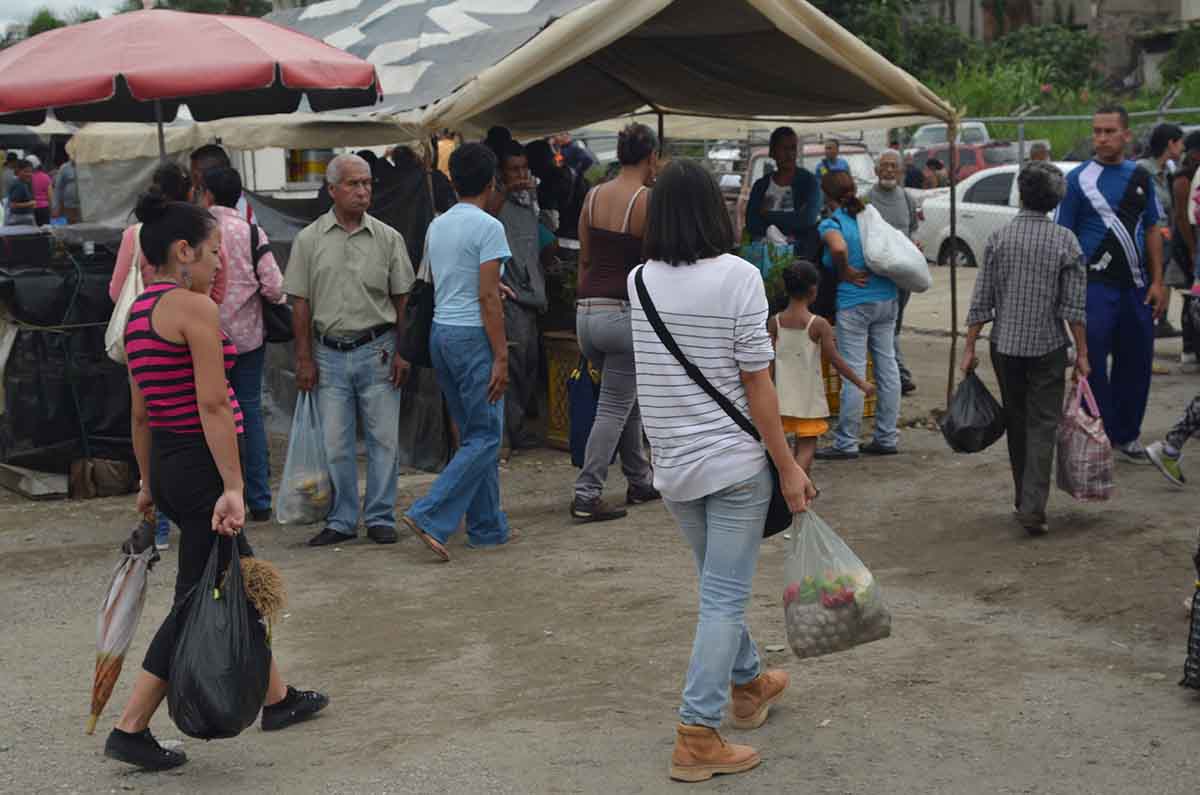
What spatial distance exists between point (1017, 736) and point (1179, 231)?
8304 mm

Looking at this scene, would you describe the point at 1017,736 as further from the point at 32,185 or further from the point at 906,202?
the point at 32,185

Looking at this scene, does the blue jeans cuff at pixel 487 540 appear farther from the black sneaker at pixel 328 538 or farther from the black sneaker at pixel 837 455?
the black sneaker at pixel 837 455

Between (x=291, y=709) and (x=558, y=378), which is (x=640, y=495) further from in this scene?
(x=291, y=709)

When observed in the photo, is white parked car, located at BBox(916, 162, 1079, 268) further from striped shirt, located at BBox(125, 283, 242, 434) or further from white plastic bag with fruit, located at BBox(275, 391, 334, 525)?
striped shirt, located at BBox(125, 283, 242, 434)

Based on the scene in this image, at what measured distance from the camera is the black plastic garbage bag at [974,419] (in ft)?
25.2

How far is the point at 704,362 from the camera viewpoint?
462 centimetres

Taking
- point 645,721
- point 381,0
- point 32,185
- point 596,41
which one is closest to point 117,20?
point 596,41

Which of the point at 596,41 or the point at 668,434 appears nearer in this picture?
the point at 668,434

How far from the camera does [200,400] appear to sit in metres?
4.81

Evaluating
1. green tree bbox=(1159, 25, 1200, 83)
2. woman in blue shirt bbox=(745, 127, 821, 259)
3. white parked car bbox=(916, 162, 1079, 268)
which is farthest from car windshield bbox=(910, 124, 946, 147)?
woman in blue shirt bbox=(745, 127, 821, 259)

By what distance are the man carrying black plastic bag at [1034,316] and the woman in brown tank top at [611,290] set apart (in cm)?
170

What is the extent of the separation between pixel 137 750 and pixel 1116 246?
228 inches

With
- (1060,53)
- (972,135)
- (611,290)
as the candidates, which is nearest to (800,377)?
(611,290)

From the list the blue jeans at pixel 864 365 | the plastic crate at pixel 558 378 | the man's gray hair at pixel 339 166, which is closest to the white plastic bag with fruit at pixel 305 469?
the man's gray hair at pixel 339 166
